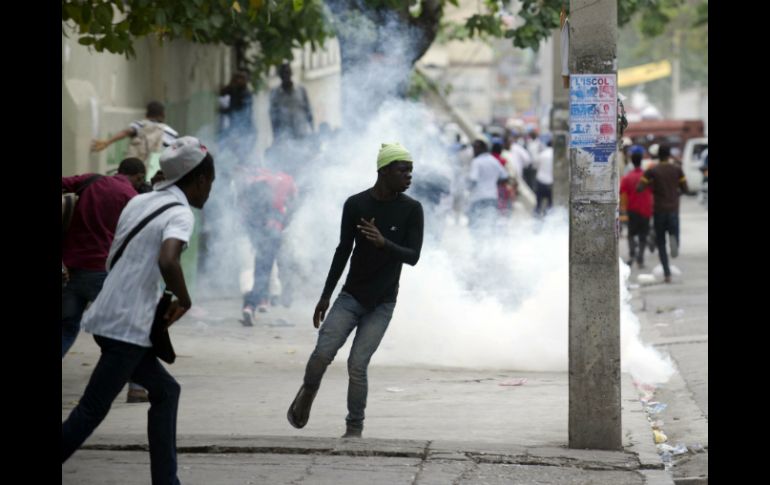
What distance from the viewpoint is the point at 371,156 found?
13.9 metres

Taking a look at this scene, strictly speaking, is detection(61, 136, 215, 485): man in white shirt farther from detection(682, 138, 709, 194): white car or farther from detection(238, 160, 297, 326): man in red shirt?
detection(682, 138, 709, 194): white car

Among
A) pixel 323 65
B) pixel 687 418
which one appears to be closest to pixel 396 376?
pixel 687 418

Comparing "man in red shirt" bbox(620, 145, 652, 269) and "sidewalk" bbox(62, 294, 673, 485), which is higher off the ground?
"man in red shirt" bbox(620, 145, 652, 269)

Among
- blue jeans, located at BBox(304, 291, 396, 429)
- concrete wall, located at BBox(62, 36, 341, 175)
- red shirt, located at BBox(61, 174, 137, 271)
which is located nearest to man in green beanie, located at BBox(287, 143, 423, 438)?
blue jeans, located at BBox(304, 291, 396, 429)

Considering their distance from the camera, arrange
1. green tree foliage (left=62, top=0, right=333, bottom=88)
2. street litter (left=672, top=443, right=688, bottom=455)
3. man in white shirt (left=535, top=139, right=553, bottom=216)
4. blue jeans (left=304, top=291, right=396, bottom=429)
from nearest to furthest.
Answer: blue jeans (left=304, top=291, right=396, bottom=429) < street litter (left=672, top=443, right=688, bottom=455) < green tree foliage (left=62, top=0, right=333, bottom=88) < man in white shirt (left=535, top=139, right=553, bottom=216)

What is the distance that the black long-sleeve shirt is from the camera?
23.6 ft

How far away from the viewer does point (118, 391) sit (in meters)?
5.45

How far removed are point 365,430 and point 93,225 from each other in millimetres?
2117

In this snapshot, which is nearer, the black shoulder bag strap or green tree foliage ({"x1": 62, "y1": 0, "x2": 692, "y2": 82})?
the black shoulder bag strap

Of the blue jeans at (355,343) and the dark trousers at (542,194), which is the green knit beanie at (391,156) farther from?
the dark trousers at (542,194)

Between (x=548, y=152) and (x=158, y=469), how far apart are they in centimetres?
2015

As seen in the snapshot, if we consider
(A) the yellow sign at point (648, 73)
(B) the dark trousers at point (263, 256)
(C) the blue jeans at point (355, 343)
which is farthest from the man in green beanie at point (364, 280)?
(A) the yellow sign at point (648, 73)

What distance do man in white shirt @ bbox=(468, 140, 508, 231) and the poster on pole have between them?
11.8 m
